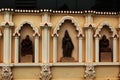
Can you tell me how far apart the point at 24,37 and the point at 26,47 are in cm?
36

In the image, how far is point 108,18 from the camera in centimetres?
1084

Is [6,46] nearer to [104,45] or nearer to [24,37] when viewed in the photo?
[24,37]

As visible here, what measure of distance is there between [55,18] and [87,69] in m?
2.04

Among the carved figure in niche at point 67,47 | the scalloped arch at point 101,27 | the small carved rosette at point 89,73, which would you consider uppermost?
the scalloped arch at point 101,27

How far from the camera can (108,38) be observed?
10922 mm

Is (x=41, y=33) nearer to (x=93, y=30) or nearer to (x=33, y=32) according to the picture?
(x=33, y=32)

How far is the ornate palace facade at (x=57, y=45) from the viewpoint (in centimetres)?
1027

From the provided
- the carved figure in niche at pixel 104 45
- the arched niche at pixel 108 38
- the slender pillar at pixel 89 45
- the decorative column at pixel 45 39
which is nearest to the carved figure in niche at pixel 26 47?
the decorative column at pixel 45 39

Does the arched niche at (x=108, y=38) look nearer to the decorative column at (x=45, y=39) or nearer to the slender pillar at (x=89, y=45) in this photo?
the slender pillar at (x=89, y=45)

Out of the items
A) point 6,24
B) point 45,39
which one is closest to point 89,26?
point 45,39

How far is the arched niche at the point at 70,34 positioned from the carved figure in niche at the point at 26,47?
0.80 meters

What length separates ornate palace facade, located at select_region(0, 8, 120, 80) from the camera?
10.3 meters

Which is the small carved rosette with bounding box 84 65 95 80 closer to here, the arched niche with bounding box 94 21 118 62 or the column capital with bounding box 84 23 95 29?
the arched niche with bounding box 94 21 118 62

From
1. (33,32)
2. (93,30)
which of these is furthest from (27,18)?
(93,30)
